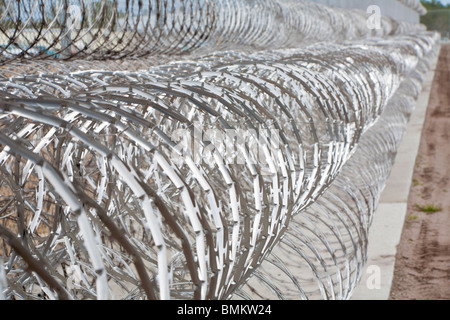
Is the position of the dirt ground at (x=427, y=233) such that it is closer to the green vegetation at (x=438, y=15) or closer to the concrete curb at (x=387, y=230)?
the concrete curb at (x=387, y=230)

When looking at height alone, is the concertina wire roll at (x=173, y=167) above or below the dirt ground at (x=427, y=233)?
above

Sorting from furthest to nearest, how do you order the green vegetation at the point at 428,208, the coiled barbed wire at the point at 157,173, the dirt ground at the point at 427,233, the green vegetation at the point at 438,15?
the green vegetation at the point at 438,15 → the green vegetation at the point at 428,208 → the dirt ground at the point at 427,233 → the coiled barbed wire at the point at 157,173

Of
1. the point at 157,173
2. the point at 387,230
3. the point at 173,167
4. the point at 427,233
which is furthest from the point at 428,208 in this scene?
the point at 173,167

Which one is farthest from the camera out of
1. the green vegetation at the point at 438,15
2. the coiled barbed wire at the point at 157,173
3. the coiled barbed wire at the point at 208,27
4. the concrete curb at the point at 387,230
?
the green vegetation at the point at 438,15

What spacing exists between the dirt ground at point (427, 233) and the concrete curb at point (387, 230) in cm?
7

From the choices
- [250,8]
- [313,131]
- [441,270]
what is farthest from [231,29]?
[313,131]

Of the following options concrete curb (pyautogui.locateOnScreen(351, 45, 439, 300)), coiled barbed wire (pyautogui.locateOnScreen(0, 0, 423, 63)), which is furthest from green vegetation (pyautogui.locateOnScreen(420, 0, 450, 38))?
concrete curb (pyautogui.locateOnScreen(351, 45, 439, 300))

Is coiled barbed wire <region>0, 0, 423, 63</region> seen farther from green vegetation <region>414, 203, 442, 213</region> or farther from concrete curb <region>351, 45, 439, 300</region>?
green vegetation <region>414, 203, 442, 213</region>

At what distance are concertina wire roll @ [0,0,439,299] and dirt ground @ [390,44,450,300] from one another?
1.54 feet

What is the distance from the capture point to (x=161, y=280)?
1011 mm

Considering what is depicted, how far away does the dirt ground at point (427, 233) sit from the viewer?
382cm

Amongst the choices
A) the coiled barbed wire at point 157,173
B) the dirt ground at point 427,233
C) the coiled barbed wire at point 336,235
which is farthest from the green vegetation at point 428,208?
the coiled barbed wire at point 157,173

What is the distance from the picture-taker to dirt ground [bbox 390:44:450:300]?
382 centimetres
